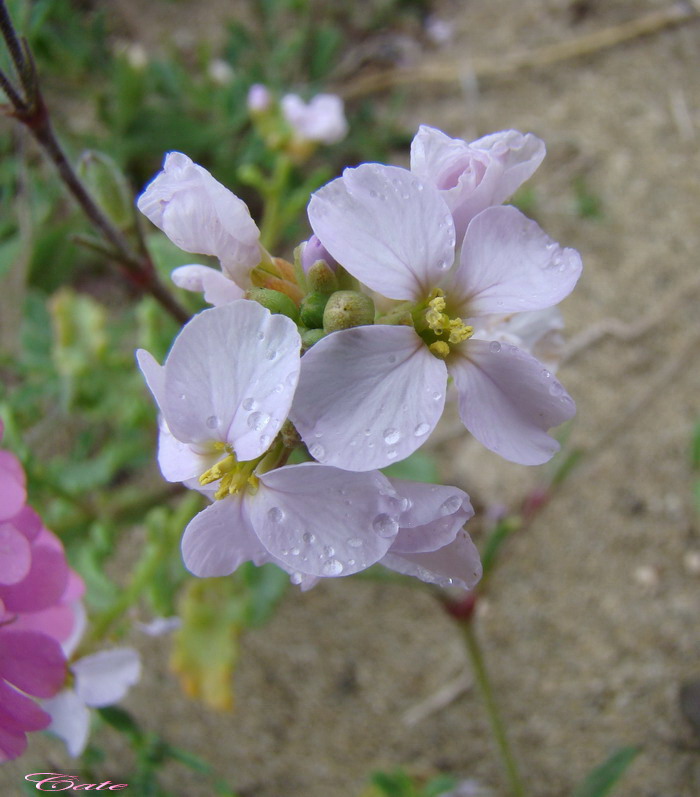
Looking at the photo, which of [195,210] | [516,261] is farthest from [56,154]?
[516,261]

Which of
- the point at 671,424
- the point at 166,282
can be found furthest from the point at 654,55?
the point at 166,282

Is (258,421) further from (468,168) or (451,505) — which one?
(468,168)

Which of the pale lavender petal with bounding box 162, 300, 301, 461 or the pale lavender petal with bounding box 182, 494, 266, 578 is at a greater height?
the pale lavender petal with bounding box 162, 300, 301, 461

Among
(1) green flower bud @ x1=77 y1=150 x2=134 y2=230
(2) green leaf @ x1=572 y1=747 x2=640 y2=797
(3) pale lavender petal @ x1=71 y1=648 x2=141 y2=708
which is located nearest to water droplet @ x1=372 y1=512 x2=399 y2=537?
(3) pale lavender petal @ x1=71 y1=648 x2=141 y2=708

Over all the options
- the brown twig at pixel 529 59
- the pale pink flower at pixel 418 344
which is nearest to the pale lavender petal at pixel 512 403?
the pale pink flower at pixel 418 344

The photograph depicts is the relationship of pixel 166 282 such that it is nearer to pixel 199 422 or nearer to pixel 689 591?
pixel 199 422

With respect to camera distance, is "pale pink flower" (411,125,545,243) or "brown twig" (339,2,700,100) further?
"brown twig" (339,2,700,100)

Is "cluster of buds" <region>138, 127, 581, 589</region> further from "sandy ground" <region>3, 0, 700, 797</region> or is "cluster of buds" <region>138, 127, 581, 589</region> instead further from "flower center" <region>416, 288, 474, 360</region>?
"sandy ground" <region>3, 0, 700, 797</region>
